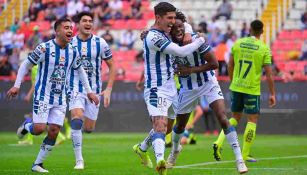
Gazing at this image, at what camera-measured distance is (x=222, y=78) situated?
29.2 metres

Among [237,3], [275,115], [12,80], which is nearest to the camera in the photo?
[275,115]

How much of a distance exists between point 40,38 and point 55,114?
2017cm

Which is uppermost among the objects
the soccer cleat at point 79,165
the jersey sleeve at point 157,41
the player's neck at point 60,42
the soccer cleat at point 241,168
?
the jersey sleeve at point 157,41

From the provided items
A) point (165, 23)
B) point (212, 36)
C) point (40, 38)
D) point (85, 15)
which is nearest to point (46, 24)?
point (40, 38)

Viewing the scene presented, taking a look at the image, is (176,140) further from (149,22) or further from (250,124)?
(149,22)

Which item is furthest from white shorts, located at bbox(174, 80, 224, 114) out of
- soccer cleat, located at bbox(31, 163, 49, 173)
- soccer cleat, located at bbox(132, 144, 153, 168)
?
soccer cleat, located at bbox(31, 163, 49, 173)

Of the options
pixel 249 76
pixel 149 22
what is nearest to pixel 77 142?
pixel 249 76

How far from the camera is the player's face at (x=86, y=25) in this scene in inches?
633

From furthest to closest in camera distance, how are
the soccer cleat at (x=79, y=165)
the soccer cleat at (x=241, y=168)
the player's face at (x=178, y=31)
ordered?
the soccer cleat at (x=79, y=165) < the player's face at (x=178, y=31) < the soccer cleat at (x=241, y=168)

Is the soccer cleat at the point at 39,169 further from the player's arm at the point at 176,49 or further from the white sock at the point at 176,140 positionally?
the player's arm at the point at 176,49

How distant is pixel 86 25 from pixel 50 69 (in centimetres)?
175

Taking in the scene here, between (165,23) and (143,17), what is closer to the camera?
(165,23)

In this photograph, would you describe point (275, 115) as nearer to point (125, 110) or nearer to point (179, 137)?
point (125, 110)

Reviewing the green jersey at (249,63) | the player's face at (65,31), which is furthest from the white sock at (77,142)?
the green jersey at (249,63)
